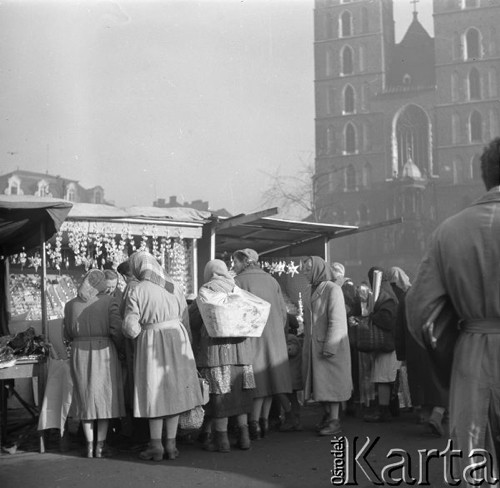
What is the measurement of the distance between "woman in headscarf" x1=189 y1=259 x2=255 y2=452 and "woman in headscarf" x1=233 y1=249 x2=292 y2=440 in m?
0.41

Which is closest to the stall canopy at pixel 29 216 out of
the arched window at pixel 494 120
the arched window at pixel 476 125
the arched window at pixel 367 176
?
the arched window at pixel 367 176

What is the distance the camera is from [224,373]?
6895 millimetres

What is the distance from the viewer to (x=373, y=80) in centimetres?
7388

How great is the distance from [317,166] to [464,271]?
7102cm

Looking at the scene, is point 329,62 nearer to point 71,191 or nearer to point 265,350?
point 71,191

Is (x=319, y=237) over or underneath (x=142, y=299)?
over

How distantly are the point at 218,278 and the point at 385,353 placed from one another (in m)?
2.49

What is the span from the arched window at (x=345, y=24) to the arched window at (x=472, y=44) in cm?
1181

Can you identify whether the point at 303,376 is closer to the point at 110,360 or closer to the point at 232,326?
the point at 232,326

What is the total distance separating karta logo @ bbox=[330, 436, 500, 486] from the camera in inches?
135

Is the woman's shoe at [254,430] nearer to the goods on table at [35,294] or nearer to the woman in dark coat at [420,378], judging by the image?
the woman in dark coat at [420,378]

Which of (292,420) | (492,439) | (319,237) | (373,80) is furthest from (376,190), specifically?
(492,439)

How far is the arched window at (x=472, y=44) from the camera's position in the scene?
228ft

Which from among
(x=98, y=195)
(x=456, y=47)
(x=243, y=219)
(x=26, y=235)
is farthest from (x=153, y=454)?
(x=456, y=47)
